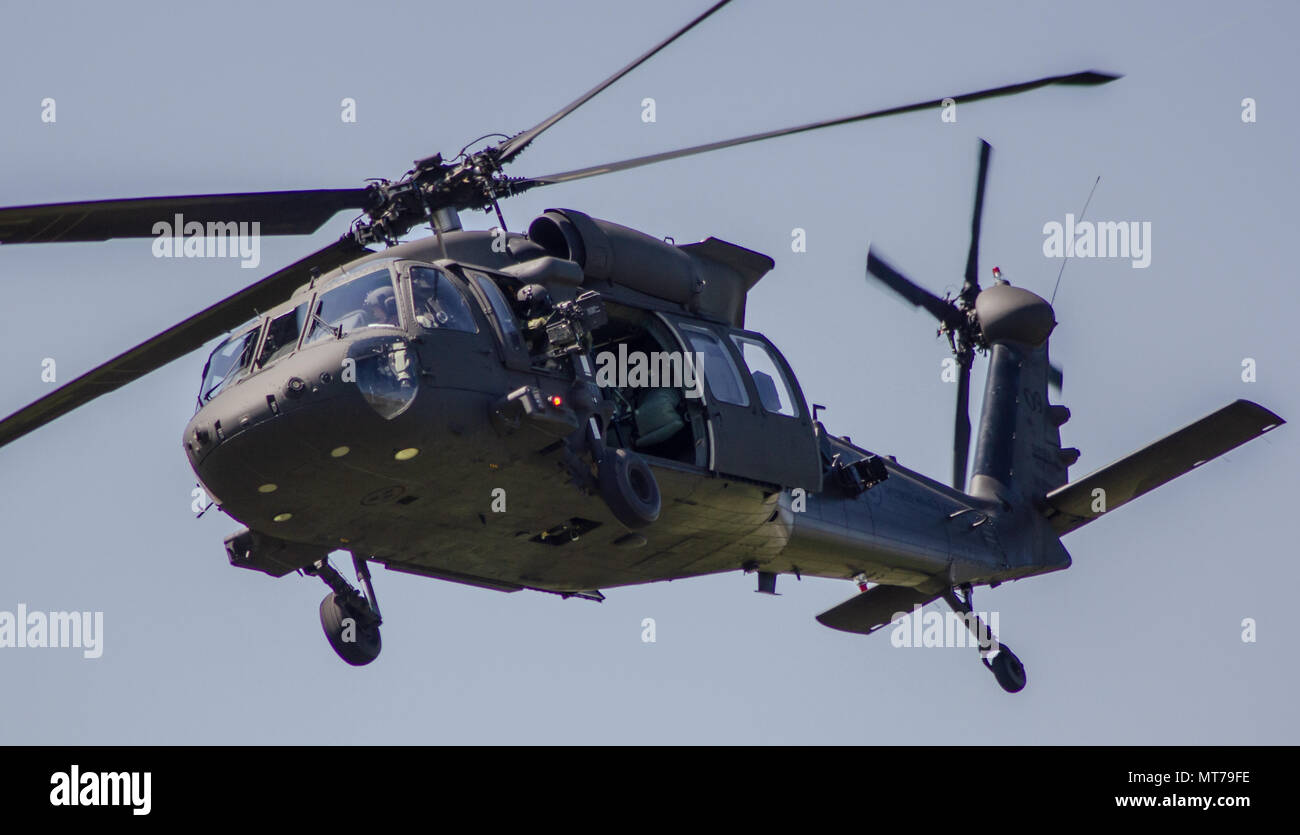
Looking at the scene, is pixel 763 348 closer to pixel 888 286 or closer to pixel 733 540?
pixel 733 540

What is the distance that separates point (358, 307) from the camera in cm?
1286

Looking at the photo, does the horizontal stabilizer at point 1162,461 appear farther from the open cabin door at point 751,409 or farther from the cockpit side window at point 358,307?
the cockpit side window at point 358,307

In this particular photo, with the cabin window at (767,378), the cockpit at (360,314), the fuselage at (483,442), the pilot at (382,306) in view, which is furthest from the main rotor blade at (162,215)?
the cabin window at (767,378)

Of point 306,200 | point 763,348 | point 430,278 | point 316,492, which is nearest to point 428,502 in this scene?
point 316,492

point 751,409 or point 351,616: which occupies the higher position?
point 751,409

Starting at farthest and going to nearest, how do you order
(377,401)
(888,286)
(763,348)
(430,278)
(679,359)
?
(888,286) → (763,348) → (679,359) → (430,278) → (377,401)

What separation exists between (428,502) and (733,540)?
332 cm

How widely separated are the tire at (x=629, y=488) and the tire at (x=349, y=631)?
255 centimetres

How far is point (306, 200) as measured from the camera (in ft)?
44.8

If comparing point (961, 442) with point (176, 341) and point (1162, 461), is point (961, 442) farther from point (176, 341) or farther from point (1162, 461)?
point (176, 341)

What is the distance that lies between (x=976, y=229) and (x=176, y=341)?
33.3ft

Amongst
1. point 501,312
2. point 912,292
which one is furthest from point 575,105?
point 912,292

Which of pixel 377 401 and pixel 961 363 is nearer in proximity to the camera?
pixel 377 401

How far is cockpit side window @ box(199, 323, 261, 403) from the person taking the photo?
13125 millimetres
